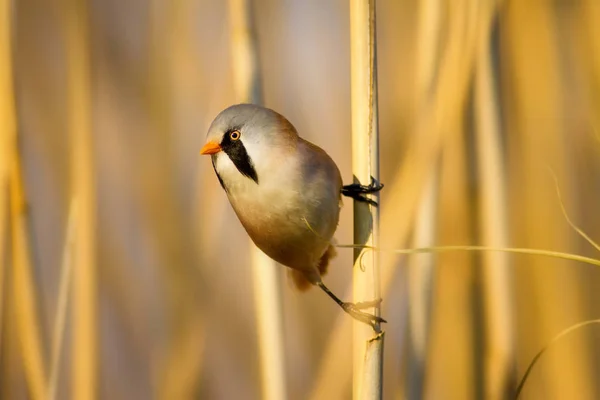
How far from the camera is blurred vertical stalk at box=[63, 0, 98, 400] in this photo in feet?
3.72

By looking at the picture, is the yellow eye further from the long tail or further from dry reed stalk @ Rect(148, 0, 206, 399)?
dry reed stalk @ Rect(148, 0, 206, 399)

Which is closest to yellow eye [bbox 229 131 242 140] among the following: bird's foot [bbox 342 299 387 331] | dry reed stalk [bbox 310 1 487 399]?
bird's foot [bbox 342 299 387 331]

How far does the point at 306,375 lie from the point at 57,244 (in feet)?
1.99

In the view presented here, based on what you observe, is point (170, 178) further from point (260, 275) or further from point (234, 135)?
point (234, 135)

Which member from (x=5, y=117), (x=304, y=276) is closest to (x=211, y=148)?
(x=304, y=276)

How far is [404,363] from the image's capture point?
1.11m

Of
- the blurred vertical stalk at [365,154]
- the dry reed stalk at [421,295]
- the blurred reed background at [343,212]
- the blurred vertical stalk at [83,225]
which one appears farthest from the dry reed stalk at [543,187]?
the blurred vertical stalk at [83,225]

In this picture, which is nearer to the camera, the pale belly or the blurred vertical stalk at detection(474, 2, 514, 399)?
the pale belly

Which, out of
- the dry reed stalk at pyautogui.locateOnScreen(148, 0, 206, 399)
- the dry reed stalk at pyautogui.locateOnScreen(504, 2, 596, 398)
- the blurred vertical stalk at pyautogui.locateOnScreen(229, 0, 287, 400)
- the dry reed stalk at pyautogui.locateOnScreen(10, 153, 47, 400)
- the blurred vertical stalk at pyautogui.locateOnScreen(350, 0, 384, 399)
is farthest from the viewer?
the dry reed stalk at pyautogui.locateOnScreen(148, 0, 206, 399)

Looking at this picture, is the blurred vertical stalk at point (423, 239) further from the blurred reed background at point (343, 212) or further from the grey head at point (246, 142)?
the grey head at point (246, 142)

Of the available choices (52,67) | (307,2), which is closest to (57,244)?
(52,67)

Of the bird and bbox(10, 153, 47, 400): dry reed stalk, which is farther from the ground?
the bird

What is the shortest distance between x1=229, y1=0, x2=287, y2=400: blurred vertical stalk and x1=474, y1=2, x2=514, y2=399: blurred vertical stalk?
1.15 feet

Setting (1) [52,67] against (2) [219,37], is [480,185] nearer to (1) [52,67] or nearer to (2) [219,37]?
(2) [219,37]
